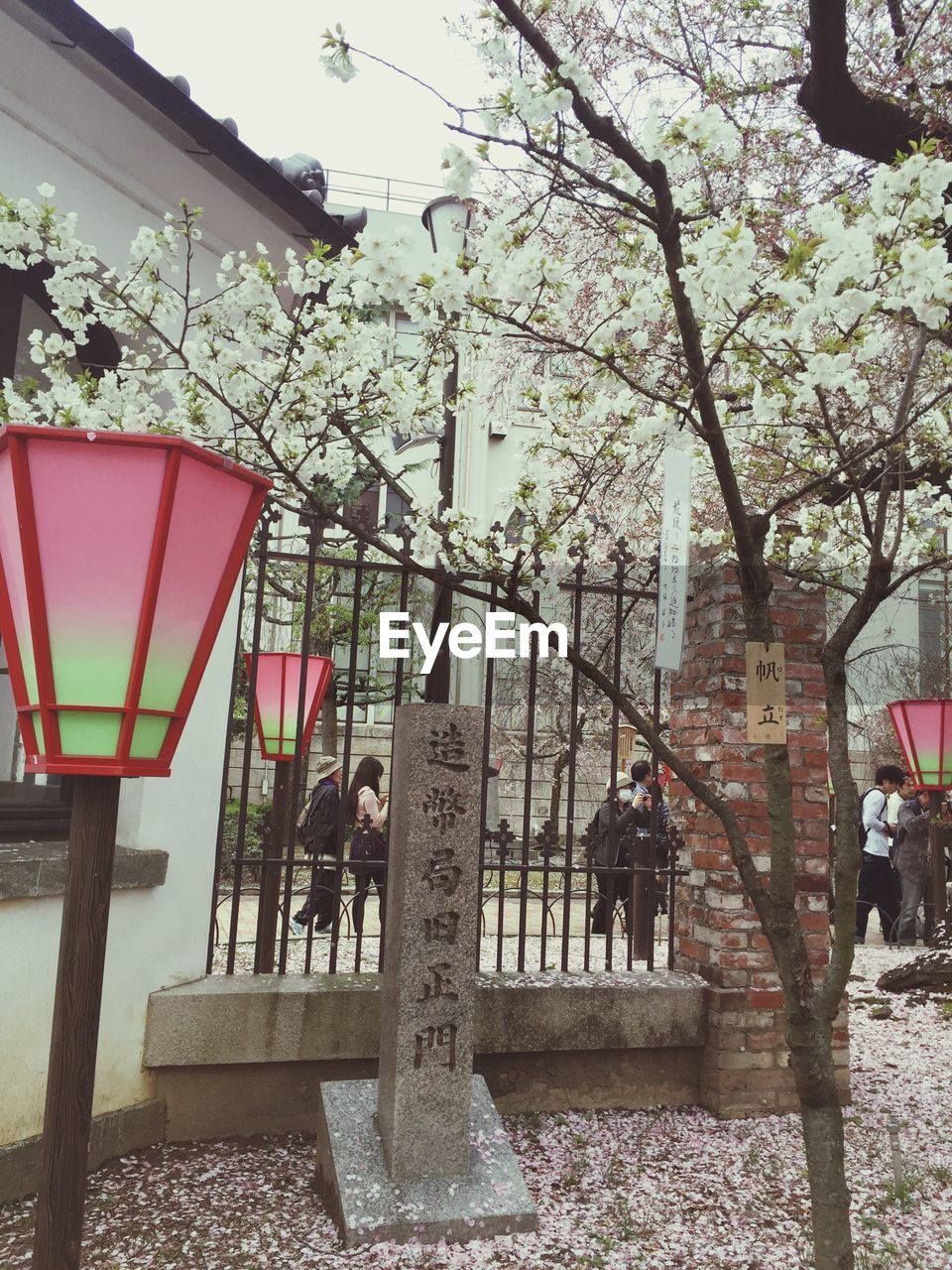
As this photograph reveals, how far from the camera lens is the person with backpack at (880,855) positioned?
33.7 feet

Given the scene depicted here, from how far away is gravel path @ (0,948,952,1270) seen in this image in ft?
10.2

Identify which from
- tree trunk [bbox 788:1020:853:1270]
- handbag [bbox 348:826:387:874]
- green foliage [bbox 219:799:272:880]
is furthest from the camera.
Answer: green foliage [bbox 219:799:272:880]

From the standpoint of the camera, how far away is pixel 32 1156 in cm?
337

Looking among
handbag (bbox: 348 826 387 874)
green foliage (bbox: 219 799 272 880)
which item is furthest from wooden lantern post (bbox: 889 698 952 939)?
green foliage (bbox: 219 799 272 880)

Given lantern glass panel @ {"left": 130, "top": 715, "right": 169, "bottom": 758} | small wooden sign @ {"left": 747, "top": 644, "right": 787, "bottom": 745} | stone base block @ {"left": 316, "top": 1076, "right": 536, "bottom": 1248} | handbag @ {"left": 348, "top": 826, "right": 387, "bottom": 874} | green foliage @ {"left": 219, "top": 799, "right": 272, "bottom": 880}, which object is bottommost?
stone base block @ {"left": 316, "top": 1076, "right": 536, "bottom": 1248}

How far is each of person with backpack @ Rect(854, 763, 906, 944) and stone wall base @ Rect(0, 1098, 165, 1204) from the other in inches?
325

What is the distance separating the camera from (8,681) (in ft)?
15.4

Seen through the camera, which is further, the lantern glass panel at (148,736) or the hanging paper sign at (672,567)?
the hanging paper sign at (672,567)

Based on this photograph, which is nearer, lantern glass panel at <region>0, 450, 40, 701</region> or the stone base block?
lantern glass panel at <region>0, 450, 40, 701</region>

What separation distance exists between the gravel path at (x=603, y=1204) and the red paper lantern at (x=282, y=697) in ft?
7.06

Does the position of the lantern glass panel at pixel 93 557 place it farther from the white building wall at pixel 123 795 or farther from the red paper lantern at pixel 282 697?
the red paper lantern at pixel 282 697

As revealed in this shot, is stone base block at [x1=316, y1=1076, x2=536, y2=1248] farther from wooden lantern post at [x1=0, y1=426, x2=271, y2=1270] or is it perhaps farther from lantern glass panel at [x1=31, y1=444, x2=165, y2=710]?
lantern glass panel at [x1=31, y1=444, x2=165, y2=710]

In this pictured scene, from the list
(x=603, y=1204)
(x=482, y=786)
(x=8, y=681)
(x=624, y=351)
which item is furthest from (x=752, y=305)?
(x=8, y=681)

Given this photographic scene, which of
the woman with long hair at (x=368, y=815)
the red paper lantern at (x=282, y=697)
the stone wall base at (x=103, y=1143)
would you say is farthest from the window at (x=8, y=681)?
the woman with long hair at (x=368, y=815)
